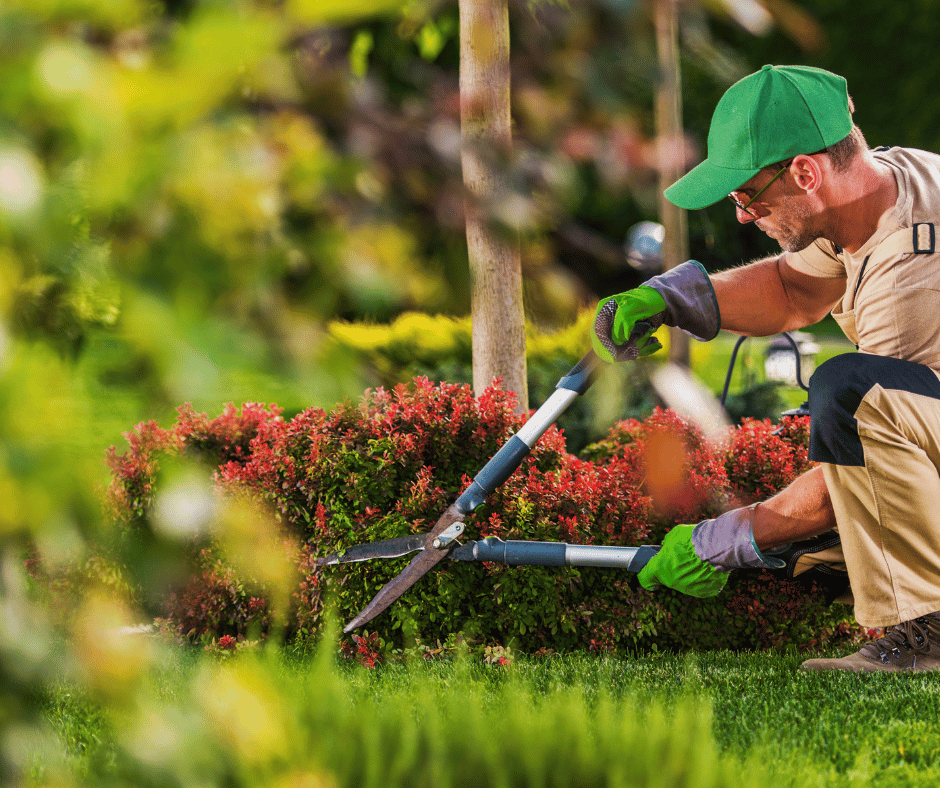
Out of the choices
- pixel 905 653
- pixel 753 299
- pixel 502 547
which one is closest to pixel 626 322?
pixel 753 299

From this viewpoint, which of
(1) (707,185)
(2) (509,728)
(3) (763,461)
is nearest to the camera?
(2) (509,728)

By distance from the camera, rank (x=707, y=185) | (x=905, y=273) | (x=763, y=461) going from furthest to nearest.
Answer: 1. (x=763, y=461)
2. (x=707, y=185)
3. (x=905, y=273)

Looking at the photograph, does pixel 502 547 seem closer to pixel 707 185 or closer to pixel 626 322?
pixel 626 322

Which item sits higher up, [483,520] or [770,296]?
[770,296]

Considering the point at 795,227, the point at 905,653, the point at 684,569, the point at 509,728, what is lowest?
the point at 905,653

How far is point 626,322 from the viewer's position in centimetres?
282

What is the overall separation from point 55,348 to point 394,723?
132 centimetres

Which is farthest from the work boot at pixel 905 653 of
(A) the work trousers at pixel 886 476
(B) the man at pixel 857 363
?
(A) the work trousers at pixel 886 476

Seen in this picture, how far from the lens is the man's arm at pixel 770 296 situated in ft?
10.2

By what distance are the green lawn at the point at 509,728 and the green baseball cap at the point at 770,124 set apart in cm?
145

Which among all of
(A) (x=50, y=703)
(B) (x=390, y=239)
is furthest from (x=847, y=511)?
(A) (x=50, y=703)

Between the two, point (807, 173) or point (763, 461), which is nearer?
point (807, 173)

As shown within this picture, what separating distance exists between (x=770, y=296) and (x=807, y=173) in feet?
2.14

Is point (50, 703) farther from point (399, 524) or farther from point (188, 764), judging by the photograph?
point (188, 764)
